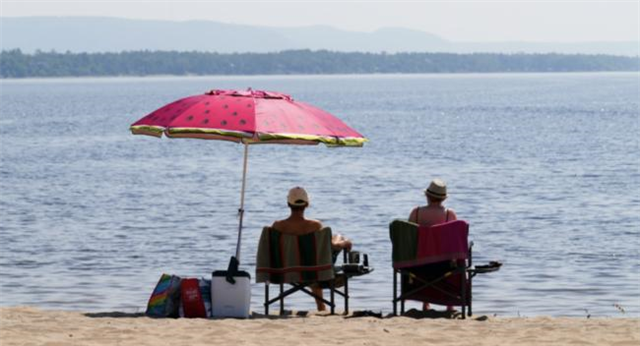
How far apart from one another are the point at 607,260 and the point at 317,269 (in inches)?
340

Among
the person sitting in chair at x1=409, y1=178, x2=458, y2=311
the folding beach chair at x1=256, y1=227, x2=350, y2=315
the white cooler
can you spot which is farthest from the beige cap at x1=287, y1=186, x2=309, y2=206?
the person sitting in chair at x1=409, y1=178, x2=458, y2=311

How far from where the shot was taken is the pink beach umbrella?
11828 mm

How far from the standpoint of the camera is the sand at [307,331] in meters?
10.8

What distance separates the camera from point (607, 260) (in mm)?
20141

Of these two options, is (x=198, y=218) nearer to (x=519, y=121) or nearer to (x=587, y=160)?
(x=587, y=160)

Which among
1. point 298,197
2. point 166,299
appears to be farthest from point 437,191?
point 166,299

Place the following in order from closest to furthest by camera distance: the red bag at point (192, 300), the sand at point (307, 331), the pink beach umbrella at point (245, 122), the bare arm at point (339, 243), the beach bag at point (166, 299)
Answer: the sand at point (307, 331) < the pink beach umbrella at point (245, 122) < the red bag at point (192, 300) < the beach bag at point (166, 299) < the bare arm at point (339, 243)

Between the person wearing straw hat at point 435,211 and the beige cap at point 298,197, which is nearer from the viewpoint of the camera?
the beige cap at point 298,197

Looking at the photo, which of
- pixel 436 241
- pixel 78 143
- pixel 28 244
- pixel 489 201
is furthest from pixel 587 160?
pixel 436 241

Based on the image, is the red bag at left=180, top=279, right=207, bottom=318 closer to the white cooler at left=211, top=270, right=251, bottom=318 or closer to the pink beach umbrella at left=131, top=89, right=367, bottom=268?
the white cooler at left=211, top=270, right=251, bottom=318

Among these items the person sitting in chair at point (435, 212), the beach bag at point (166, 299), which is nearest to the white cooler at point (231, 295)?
the beach bag at point (166, 299)

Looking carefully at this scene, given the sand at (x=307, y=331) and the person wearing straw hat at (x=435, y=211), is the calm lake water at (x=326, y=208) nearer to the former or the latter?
the person wearing straw hat at (x=435, y=211)

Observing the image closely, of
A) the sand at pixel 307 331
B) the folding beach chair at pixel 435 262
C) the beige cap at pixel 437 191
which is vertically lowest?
the sand at pixel 307 331

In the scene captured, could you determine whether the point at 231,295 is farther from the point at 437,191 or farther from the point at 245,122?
the point at 437,191
